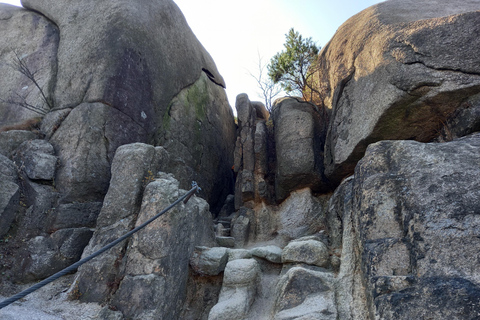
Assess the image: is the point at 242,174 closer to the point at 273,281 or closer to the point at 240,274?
the point at 273,281

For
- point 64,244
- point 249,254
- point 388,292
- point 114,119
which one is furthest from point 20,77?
point 388,292

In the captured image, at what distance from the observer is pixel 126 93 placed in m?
8.08

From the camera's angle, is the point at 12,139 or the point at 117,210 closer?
the point at 117,210

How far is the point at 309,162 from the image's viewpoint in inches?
362

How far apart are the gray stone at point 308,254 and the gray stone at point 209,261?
3.43ft

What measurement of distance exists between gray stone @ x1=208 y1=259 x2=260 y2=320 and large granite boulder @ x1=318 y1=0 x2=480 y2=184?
11.9ft

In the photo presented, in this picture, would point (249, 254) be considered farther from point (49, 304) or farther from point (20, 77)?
point (20, 77)

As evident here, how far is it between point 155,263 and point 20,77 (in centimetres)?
715

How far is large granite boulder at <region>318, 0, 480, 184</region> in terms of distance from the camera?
6145mm

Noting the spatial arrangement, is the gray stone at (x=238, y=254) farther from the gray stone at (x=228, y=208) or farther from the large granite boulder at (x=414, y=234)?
the gray stone at (x=228, y=208)

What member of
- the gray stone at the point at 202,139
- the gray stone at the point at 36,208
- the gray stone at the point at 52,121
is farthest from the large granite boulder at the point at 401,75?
the gray stone at the point at 52,121

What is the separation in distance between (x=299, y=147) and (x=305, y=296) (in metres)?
5.39

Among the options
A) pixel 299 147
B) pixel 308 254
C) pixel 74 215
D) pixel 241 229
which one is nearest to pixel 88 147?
pixel 74 215

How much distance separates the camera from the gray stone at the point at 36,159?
6.66 meters
